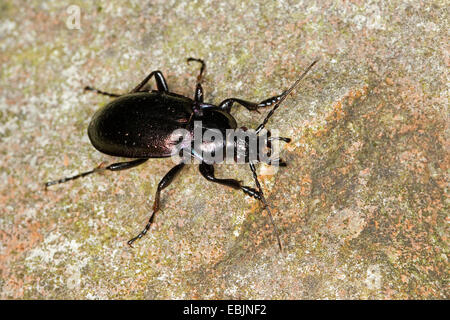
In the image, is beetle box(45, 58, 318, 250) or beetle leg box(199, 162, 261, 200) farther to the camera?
beetle box(45, 58, 318, 250)

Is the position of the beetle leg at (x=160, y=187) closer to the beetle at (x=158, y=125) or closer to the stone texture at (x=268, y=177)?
the beetle at (x=158, y=125)

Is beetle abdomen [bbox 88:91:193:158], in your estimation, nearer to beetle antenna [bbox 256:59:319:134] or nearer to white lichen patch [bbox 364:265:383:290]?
beetle antenna [bbox 256:59:319:134]

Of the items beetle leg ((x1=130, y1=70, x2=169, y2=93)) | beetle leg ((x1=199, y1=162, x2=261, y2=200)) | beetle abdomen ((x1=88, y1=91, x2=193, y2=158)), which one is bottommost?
beetle leg ((x1=199, y1=162, x2=261, y2=200))

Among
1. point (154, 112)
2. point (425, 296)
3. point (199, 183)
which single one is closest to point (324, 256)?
point (425, 296)

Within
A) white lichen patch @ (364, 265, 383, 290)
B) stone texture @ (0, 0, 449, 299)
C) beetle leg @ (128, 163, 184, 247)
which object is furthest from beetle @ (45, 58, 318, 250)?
white lichen patch @ (364, 265, 383, 290)

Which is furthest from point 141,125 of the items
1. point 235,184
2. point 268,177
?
point 268,177

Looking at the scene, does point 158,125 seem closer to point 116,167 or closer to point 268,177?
point 116,167
